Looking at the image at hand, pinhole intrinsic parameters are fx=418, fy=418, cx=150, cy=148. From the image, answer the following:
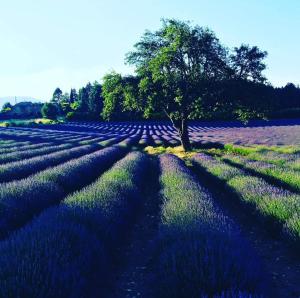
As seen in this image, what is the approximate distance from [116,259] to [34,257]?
6.33 feet

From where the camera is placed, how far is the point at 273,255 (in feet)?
19.2

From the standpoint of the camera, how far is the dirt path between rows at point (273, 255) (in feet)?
15.3

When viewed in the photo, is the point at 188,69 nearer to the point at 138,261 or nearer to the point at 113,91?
the point at 113,91

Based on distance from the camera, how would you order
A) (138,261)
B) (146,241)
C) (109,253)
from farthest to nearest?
(146,241), (138,261), (109,253)

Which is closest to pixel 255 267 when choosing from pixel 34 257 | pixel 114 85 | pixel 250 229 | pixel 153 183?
pixel 34 257

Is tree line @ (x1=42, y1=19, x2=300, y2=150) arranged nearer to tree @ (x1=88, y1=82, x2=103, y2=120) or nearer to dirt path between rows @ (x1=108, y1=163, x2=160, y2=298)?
dirt path between rows @ (x1=108, y1=163, x2=160, y2=298)

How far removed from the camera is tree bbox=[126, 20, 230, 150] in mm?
23047

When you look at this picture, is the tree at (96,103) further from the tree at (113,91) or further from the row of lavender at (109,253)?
the row of lavender at (109,253)

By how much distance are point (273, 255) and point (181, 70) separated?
1882cm

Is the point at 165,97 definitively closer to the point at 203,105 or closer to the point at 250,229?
the point at 203,105

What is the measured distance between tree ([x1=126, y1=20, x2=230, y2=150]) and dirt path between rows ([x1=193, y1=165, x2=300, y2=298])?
14.9m

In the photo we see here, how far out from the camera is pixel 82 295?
3.84 meters

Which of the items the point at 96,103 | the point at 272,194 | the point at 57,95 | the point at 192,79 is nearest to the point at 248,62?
the point at 192,79

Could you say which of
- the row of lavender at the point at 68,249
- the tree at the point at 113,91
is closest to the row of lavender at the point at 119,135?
the tree at the point at 113,91
